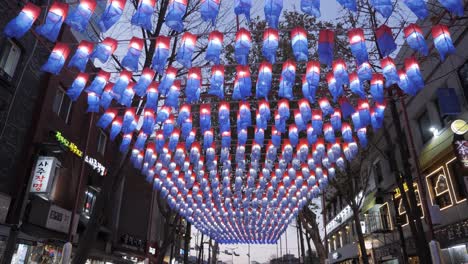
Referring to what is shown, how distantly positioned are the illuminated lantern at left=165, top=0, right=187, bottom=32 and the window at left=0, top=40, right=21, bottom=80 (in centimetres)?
763

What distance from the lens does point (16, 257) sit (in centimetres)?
1213

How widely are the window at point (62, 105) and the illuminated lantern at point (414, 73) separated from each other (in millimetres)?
13103

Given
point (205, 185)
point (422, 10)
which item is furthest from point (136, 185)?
point (422, 10)

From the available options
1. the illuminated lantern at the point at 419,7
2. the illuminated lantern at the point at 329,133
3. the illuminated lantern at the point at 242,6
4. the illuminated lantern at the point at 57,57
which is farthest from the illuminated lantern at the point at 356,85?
the illuminated lantern at the point at 57,57

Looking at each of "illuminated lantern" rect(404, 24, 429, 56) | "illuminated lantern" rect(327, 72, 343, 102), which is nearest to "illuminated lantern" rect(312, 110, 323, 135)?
"illuminated lantern" rect(327, 72, 343, 102)

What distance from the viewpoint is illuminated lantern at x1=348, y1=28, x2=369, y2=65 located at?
25.7 ft

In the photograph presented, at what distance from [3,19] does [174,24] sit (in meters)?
7.75

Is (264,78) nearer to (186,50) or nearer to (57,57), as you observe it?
(186,50)

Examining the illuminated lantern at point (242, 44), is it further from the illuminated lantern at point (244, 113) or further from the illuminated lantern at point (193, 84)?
the illuminated lantern at point (244, 113)

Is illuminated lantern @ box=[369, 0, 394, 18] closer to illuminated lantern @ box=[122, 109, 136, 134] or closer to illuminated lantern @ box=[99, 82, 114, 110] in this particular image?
illuminated lantern @ box=[99, 82, 114, 110]

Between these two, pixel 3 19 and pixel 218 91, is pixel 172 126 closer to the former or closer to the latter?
pixel 218 91

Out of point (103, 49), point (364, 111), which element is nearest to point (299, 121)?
point (364, 111)

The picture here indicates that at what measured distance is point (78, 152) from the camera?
53.3ft

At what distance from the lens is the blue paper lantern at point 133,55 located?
811 centimetres
